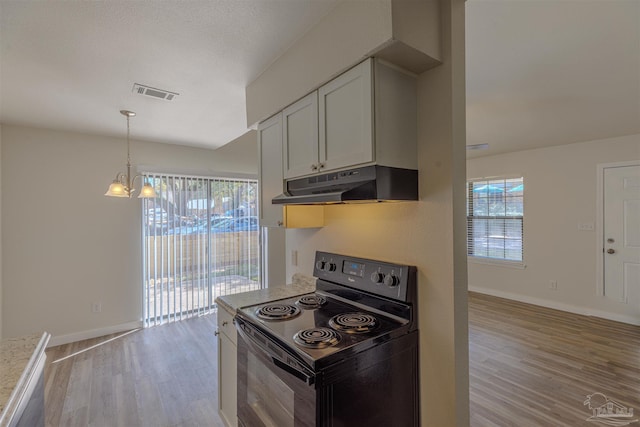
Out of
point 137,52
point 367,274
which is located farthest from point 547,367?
point 137,52

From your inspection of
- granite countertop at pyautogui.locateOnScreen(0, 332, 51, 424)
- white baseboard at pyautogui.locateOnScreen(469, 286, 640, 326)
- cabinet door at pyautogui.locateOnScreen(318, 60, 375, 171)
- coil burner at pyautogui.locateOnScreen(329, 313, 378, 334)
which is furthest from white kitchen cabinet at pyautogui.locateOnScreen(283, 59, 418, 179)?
white baseboard at pyautogui.locateOnScreen(469, 286, 640, 326)

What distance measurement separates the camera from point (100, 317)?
3.57 m

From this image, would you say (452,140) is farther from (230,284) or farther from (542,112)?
(230,284)

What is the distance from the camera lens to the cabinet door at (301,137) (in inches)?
63.9

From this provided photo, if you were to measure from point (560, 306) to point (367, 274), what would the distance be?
14.4 feet

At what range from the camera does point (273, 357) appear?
4.31 ft

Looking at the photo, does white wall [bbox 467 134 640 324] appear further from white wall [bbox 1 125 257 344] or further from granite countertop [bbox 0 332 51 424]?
granite countertop [bbox 0 332 51 424]

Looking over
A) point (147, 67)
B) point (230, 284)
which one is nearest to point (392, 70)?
point (147, 67)

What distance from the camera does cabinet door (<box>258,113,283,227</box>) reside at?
2.01 metres

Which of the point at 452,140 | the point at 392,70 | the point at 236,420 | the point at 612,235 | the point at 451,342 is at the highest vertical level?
the point at 392,70

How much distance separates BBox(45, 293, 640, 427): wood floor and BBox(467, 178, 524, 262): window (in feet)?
4.62

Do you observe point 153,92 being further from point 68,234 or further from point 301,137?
point 68,234

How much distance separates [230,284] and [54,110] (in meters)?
3.04

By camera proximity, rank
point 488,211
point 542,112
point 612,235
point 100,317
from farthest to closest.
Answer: point 488,211
point 612,235
point 100,317
point 542,112
